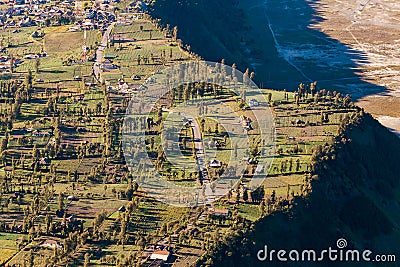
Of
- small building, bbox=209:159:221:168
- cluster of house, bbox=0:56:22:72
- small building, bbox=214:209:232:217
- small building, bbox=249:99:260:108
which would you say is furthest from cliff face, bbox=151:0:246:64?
small building, bbox=214:209:232:217

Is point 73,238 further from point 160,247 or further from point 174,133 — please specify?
point 174,133

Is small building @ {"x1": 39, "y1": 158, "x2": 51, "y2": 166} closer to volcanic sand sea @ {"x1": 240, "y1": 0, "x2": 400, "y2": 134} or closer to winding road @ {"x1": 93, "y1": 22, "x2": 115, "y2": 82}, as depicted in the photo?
winding road @ {"x1": 93, "y1": 22, "x2": 115, "y2": 82}

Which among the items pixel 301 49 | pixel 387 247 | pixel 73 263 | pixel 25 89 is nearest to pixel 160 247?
pixel 73 263

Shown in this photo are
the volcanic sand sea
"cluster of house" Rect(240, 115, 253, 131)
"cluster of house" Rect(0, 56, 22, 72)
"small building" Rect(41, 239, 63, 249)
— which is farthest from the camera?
the volcanic sand sea

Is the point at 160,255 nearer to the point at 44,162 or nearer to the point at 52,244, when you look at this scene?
the point at 52,244

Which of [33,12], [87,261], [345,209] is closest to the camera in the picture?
[87,261]

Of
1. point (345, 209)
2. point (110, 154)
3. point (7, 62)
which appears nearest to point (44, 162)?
point (110, 154)

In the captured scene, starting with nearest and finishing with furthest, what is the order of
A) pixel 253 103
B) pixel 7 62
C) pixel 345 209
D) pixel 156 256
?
pixel 156 256 < pixel 345 209 < pixel 253 103 < pixel 7 62
